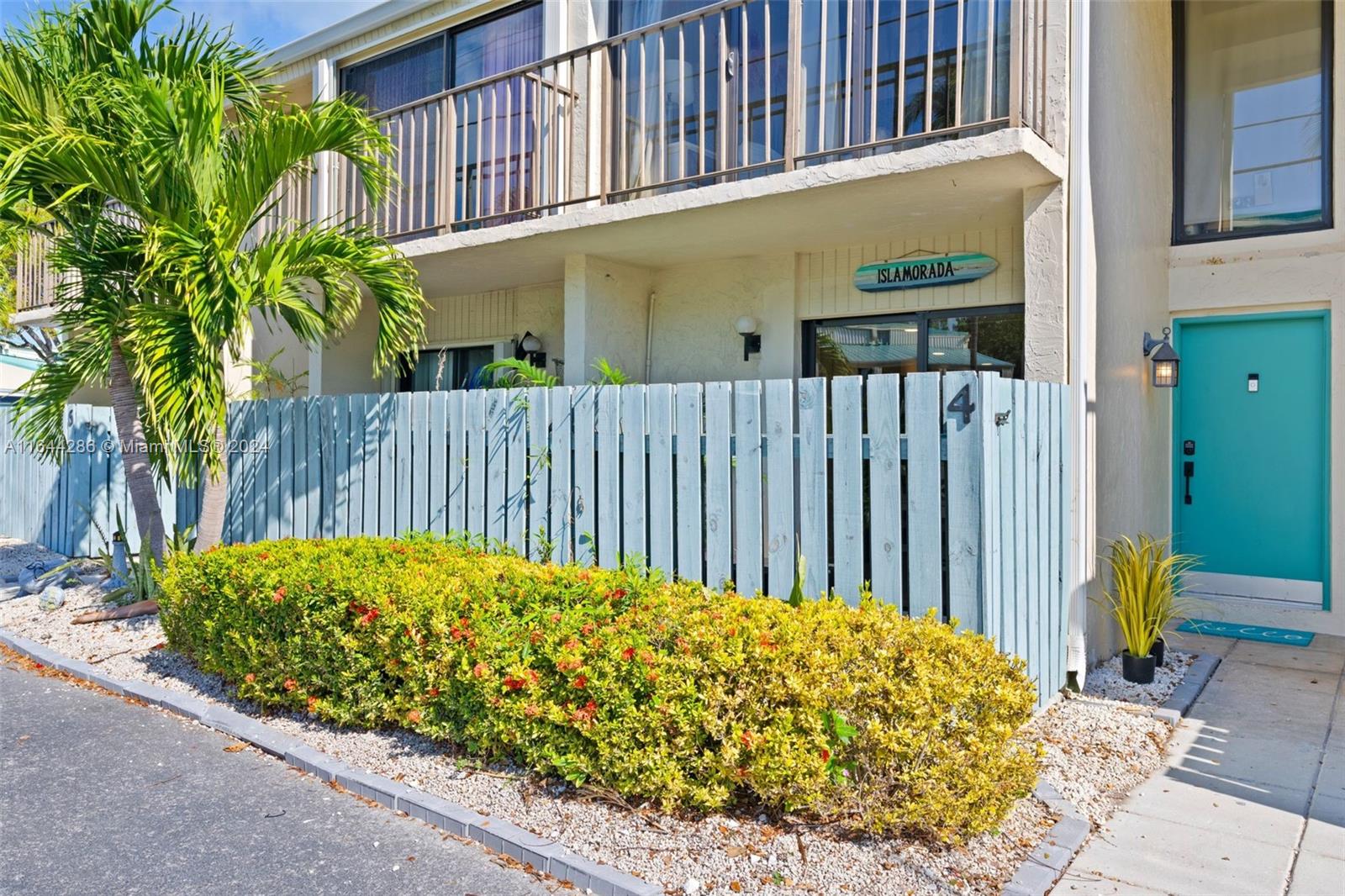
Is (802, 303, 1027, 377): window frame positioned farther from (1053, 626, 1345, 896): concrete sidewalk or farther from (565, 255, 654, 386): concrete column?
(1053, 626, 1345, 896): concrete sidewalk

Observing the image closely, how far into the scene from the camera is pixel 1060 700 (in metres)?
5.30

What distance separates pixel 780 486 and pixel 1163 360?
3.70 metres

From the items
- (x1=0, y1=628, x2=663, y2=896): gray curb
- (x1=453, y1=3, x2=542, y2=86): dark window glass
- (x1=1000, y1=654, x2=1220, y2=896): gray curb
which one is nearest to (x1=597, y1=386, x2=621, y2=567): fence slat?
(x1=0, y1=628, x2=663, y2=896): gray curb

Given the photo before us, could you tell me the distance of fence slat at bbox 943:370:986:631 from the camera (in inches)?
170

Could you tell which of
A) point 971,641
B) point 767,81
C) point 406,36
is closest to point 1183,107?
point 767,81

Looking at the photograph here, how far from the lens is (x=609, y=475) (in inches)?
223

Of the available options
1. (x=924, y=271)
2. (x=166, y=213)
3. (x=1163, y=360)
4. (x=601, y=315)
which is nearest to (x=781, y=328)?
(x=924, y=271)

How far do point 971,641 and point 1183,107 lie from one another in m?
6.21

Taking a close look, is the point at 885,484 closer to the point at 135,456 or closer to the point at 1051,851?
the point at 1051,851

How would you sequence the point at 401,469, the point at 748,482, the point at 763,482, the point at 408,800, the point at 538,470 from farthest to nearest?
1. the point at 401,469
2. the point at 538,470
3. the point at 763,482
4. the point at 748,482
5. the point at 408,800

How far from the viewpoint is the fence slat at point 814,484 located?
476cm

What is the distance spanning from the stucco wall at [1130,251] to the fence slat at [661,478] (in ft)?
9.19

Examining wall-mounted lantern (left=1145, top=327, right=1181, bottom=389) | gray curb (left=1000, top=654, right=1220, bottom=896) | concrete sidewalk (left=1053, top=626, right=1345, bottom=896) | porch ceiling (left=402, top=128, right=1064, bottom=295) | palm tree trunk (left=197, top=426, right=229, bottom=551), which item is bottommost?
concrete sidewalk (left=1053, top=626, right=1345, bottom=896)

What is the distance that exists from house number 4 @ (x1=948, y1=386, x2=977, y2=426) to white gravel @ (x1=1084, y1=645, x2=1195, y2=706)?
7.44 feet
